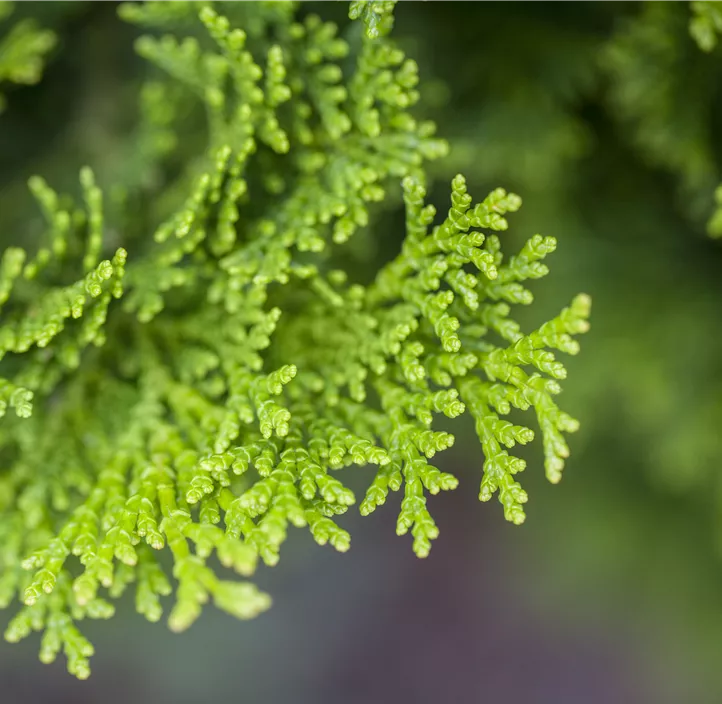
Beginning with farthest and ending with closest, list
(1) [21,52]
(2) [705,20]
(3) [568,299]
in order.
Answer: (3) [568,299] → (1) [21,52] → (2) [705,20]

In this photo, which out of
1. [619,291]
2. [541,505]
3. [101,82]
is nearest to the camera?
[101,82]

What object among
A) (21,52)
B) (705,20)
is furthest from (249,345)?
(705,20)

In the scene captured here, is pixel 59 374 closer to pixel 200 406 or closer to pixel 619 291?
pixel 200 406

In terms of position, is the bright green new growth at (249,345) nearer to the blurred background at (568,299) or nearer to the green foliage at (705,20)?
the blurred background at (568,299)

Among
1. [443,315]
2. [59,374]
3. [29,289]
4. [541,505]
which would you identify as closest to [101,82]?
[29,289]

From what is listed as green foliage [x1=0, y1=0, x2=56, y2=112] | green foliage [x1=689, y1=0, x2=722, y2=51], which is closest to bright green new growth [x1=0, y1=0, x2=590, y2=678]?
green foliage [x1=0, y1=0, x2=56, y2=112]

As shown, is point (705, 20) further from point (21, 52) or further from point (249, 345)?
point (21, 52)
